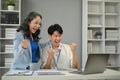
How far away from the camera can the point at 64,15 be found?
489cm

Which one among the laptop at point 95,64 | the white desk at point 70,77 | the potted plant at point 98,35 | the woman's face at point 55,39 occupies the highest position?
the potted plant at point 98,35

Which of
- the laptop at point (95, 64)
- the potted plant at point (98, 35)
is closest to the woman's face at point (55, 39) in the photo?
the laptop at point (95, 64)

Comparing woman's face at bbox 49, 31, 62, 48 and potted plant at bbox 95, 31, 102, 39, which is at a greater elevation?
→ potted plant at bbox 95, 31, 102, 39

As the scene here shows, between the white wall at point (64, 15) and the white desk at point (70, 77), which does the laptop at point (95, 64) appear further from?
the white wall at point (64, 15)

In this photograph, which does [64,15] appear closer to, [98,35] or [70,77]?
[98,35]

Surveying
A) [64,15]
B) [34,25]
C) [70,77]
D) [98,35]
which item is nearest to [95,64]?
[70,77]

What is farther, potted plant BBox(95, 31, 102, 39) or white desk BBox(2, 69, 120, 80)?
potted plant BBox(95, 31, 102, 39)

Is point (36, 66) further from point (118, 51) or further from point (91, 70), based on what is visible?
point (118, 51)

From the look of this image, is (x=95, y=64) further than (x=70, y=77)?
Yes

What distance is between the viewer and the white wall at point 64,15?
15.8 ft

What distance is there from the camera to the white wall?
4812mm

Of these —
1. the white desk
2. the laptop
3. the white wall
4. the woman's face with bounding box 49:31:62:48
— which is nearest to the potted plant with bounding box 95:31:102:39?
the white wall

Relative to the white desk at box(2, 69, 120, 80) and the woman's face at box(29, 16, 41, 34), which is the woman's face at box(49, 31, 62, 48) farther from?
the white desk at box(2, 69, 120, 80)

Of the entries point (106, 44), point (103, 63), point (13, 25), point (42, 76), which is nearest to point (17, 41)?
point (42, 76)
